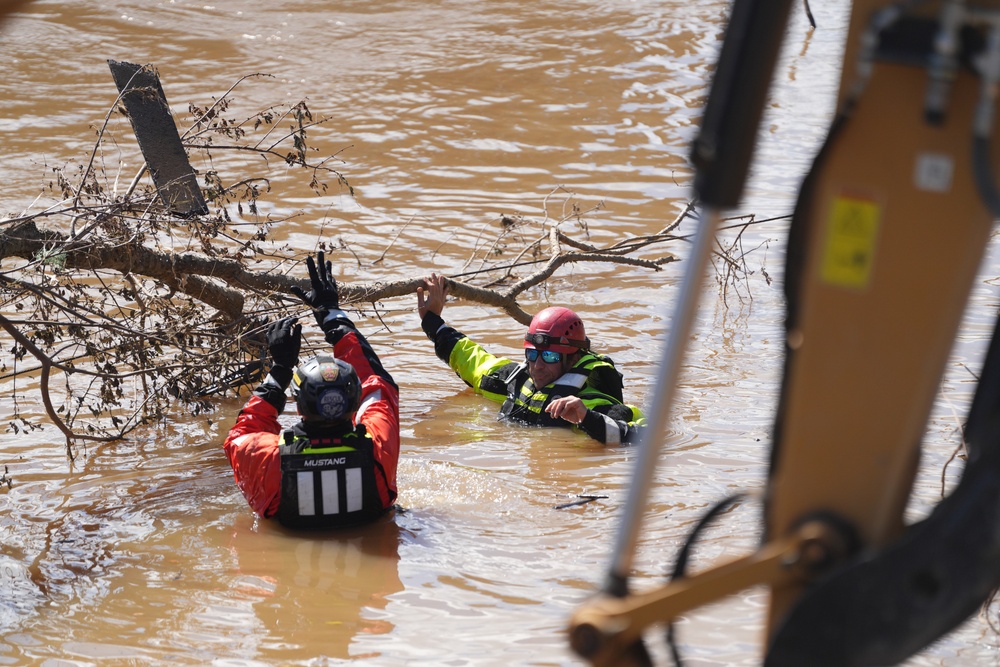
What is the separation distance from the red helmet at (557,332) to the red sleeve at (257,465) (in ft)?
7.90

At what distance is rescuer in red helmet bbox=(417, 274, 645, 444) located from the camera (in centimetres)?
749

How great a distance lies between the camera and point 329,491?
5.70 metres

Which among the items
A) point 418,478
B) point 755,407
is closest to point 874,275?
point 418,478

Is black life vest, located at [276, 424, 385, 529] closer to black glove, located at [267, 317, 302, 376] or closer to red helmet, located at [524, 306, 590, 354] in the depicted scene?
black glove, located at [267, 317, 302, 376]

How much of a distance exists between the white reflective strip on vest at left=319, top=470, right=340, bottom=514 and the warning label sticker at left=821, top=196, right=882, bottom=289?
3.77m

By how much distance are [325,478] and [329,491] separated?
74 millimetres

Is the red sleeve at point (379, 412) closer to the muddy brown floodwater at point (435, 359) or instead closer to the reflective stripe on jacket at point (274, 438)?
the reflective stripe on jacket at point (274, 438)

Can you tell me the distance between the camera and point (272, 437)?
5.88 m

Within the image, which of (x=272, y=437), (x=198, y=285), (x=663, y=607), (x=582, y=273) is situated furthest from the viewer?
(x=582, y=273)

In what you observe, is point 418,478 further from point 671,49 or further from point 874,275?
point 671,49

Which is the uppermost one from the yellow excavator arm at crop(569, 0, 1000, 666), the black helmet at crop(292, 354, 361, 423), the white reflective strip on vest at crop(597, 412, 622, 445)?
the yellow excavator arm at crop(569, 0, 1000, 666)

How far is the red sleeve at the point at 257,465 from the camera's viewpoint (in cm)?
573

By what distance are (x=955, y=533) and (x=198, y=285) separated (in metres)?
6.59

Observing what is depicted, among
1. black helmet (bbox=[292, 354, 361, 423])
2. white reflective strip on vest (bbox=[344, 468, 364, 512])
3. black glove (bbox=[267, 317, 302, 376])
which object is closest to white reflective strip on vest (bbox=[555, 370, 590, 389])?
black glove (bbox=[267, 317, 302, 376])
